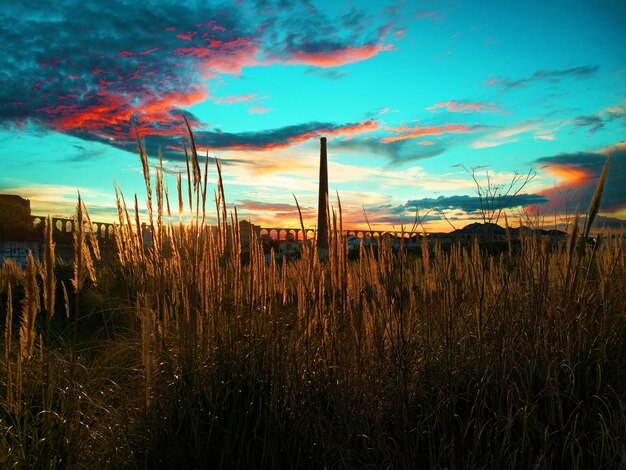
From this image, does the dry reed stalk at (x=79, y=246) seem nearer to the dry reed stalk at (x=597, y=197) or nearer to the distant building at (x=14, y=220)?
the dry reed stalk at (x=597, y=197)

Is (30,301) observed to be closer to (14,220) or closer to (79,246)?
(79,246)

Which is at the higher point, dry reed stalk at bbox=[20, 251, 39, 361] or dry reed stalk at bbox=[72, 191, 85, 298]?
dry reed stalk at bbox=[72, 191, 85, 298]

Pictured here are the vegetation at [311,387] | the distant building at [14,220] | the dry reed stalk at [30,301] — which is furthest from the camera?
the distant building at [14,220]

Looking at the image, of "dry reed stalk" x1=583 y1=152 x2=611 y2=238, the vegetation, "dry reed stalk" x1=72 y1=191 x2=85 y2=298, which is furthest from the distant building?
"dry reed stalk" x1=583 y1=152 x2=611 y2=238

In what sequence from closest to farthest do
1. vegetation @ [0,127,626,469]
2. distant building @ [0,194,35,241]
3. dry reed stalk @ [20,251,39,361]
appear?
dry reed stalk @ [20,251,39,361], vegetation @ [0,127,626,469], distant building @ [0,194,35,241]

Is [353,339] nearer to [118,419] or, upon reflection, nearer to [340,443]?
[340,443]

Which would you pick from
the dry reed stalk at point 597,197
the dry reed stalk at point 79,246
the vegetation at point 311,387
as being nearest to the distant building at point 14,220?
the vegetation at point 311,387

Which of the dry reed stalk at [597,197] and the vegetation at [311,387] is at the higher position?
the dry reed stalk at [597,197]

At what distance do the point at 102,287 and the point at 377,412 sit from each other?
5.14 m

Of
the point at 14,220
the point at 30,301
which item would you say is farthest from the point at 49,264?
the point at 14,220

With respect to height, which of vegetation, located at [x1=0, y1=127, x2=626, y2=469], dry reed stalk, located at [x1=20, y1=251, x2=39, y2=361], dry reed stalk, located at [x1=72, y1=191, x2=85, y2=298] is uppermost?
dry reed stalk, located at [x1=72, y1=191, x2=85, y2=298]

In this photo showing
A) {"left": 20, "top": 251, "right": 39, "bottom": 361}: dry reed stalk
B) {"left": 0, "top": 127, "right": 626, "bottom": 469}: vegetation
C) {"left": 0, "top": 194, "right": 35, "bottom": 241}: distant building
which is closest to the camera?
{"left": 20, "top": 251, "right": 39, "bottom": 361}: dry reed stalk

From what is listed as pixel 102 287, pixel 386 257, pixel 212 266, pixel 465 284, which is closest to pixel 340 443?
pixel 386 257

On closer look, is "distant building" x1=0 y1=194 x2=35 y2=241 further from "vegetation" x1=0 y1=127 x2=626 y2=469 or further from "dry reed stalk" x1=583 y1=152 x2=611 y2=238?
"dry reed stalk" x1=583 y1=152 x2=611 y2=238
